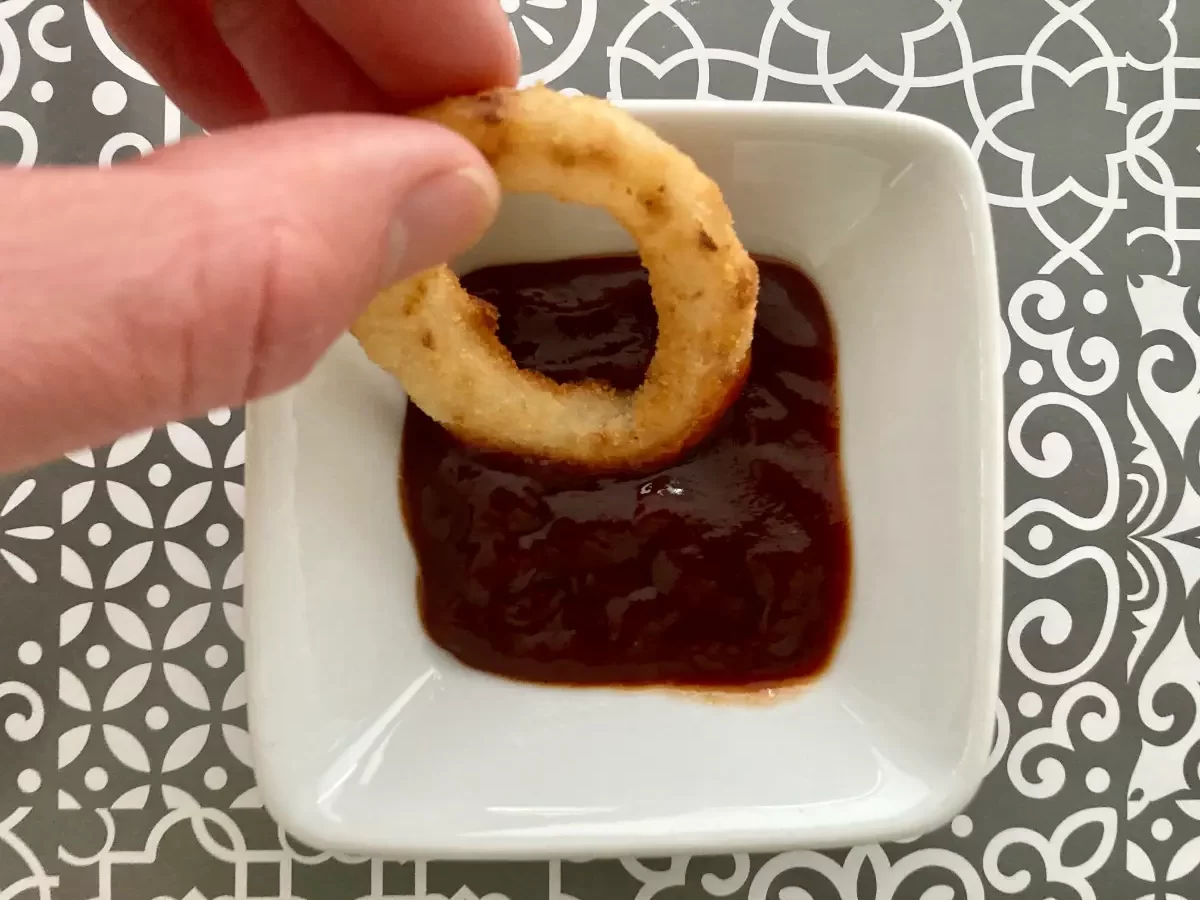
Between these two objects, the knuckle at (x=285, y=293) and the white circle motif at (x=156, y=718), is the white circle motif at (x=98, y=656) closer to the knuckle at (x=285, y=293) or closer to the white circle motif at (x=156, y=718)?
the white circle motif at (x=156, y=718)

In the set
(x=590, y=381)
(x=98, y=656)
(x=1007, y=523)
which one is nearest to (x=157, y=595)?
(x=98, y=656)

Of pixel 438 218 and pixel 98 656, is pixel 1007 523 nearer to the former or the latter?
pixel 438 218

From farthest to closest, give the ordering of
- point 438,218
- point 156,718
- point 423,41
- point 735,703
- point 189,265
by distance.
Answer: point 156,718, point 735,703, point 423,41, point 438,218, point 189,265

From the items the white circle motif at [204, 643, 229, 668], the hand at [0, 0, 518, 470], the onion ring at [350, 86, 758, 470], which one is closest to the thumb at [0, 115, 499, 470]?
the hand at [0, 0, 518, 470]

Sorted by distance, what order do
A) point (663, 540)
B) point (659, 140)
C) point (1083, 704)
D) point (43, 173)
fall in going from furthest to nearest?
point (1083, 704) < point (663, 540) < point (659, 140) < point (43, 173)

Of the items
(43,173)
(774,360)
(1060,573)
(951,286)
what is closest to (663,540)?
(774,360)

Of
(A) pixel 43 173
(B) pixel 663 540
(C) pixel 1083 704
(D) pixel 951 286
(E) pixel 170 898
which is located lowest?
(E) pixel 170 898

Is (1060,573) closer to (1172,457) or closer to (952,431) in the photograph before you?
(1172,457)
